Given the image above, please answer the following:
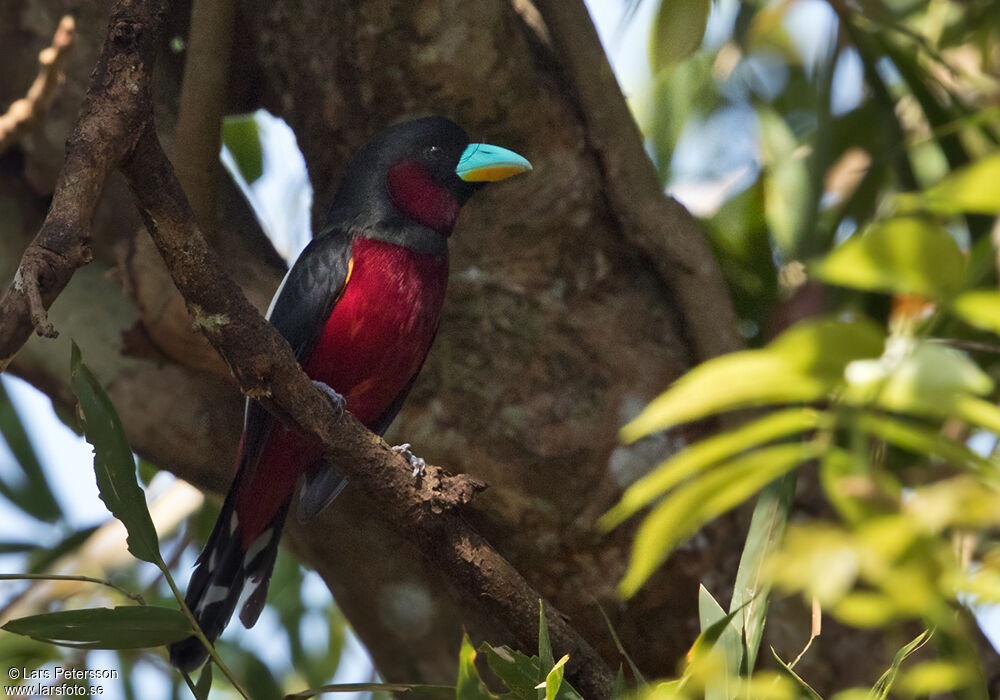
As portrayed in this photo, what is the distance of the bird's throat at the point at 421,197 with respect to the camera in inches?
112

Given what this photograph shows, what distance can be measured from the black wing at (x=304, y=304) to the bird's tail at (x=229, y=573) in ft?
0.67

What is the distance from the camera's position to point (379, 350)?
2.70 m

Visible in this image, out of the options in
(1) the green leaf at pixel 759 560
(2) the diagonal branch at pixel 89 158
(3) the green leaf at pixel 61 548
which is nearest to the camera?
(2) the diagonal branch at pixel 89 158

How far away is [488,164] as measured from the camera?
2721mm

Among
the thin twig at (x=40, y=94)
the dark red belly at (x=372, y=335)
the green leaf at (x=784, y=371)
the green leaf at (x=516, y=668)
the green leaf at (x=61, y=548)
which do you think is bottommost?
the green leaf at (x=61, y=548)

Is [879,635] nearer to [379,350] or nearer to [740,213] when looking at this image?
[740,213]

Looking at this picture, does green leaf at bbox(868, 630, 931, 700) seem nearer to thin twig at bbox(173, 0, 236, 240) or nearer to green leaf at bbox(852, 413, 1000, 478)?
green leaf at bbox(852, 413, 1000, 478)

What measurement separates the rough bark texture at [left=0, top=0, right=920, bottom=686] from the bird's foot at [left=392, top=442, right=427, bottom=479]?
15cm

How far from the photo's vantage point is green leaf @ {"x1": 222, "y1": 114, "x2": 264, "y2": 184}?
319 cm

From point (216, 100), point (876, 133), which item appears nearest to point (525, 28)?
point (216, 100)

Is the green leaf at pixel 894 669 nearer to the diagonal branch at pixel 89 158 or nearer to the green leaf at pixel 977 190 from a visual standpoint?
the green leaf at pixel 977 190

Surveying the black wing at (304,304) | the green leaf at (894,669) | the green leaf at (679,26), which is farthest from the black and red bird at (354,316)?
the green leaf at (894,669)

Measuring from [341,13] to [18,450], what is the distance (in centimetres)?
217

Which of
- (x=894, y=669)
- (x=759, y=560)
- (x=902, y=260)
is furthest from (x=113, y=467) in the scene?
(x=902, y=260)
